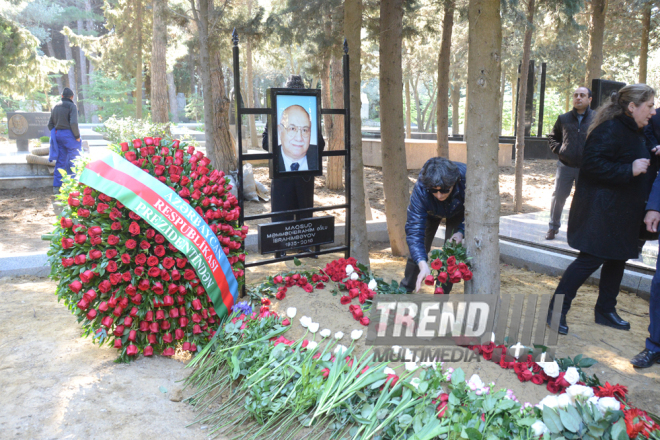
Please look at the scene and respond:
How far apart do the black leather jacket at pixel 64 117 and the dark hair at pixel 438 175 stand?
745 centimetres

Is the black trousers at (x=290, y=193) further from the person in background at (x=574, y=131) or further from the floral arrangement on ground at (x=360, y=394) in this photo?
the person in background at (x=574, y=131)

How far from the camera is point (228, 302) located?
338 centimetres

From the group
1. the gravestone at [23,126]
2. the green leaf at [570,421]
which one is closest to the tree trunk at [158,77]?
the gravestone at [23,126]

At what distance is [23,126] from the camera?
16141 millimetres

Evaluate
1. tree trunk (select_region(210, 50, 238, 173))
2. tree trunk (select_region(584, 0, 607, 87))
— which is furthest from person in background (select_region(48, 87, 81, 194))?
tree trunk (select_region(584, 0, 607, 87))

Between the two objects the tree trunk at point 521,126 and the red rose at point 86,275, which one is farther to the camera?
the tree trunk at point 521,126

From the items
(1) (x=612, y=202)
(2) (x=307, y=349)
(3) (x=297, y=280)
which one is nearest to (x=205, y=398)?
(2) (x=307, y=349)

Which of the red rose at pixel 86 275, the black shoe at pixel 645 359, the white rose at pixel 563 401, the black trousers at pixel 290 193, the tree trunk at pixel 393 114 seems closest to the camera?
the white rose at pixel 563 401

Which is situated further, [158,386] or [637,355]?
[637,355]

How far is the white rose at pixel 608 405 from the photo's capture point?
2.05 meters

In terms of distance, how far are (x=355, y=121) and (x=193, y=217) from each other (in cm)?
228

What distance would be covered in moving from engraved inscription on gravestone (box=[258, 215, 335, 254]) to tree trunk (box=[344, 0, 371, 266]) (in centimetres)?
77

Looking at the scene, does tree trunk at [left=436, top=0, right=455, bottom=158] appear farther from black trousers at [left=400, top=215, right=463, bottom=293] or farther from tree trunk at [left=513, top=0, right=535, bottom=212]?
black trousers at [left=400, top=215, right=463, bottom=293]

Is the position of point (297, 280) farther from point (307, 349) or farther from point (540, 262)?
point (540, 262)
